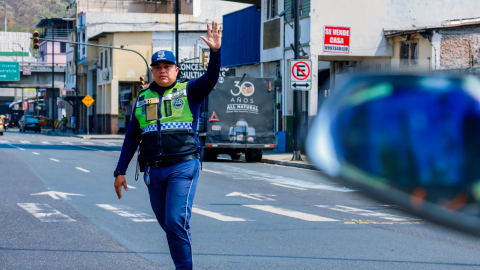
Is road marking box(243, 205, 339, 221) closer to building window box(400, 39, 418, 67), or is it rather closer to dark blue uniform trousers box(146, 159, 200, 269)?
building window box(400, 39, 418, 67)

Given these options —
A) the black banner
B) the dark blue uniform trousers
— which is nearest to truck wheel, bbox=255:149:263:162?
the black banner

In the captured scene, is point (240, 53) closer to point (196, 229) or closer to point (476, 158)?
point (196, 229)

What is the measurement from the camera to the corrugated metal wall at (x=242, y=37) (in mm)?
32250

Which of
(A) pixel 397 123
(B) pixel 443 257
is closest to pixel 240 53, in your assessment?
(B) pixel 443 257

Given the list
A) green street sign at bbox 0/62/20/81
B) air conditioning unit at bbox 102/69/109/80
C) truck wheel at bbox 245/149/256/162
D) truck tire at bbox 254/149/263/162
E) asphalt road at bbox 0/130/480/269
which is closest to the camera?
asphalt road at bbox 0/130/480/269

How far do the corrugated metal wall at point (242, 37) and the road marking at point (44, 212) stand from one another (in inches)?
871

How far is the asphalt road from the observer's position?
6.34m

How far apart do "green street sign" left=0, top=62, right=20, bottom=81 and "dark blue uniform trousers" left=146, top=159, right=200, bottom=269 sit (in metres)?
74.8

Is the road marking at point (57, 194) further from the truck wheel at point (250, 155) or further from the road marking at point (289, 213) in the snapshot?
the truck wheel at point (250, 155)

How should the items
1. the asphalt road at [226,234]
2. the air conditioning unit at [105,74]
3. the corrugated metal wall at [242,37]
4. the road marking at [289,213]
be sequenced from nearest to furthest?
the asphalt road at [226,234] → the road marking at [289,213] → the corrugated metal wall at [242,37] → the air conditioning unit at [105,74]

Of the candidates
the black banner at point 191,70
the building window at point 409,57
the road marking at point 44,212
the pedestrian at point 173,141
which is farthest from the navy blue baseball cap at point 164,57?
the black banner at point 191,70

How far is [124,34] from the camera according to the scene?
175 feet

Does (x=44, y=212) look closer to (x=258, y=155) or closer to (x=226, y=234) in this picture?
(x=226, y=234)

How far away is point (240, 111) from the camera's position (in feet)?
75.0
